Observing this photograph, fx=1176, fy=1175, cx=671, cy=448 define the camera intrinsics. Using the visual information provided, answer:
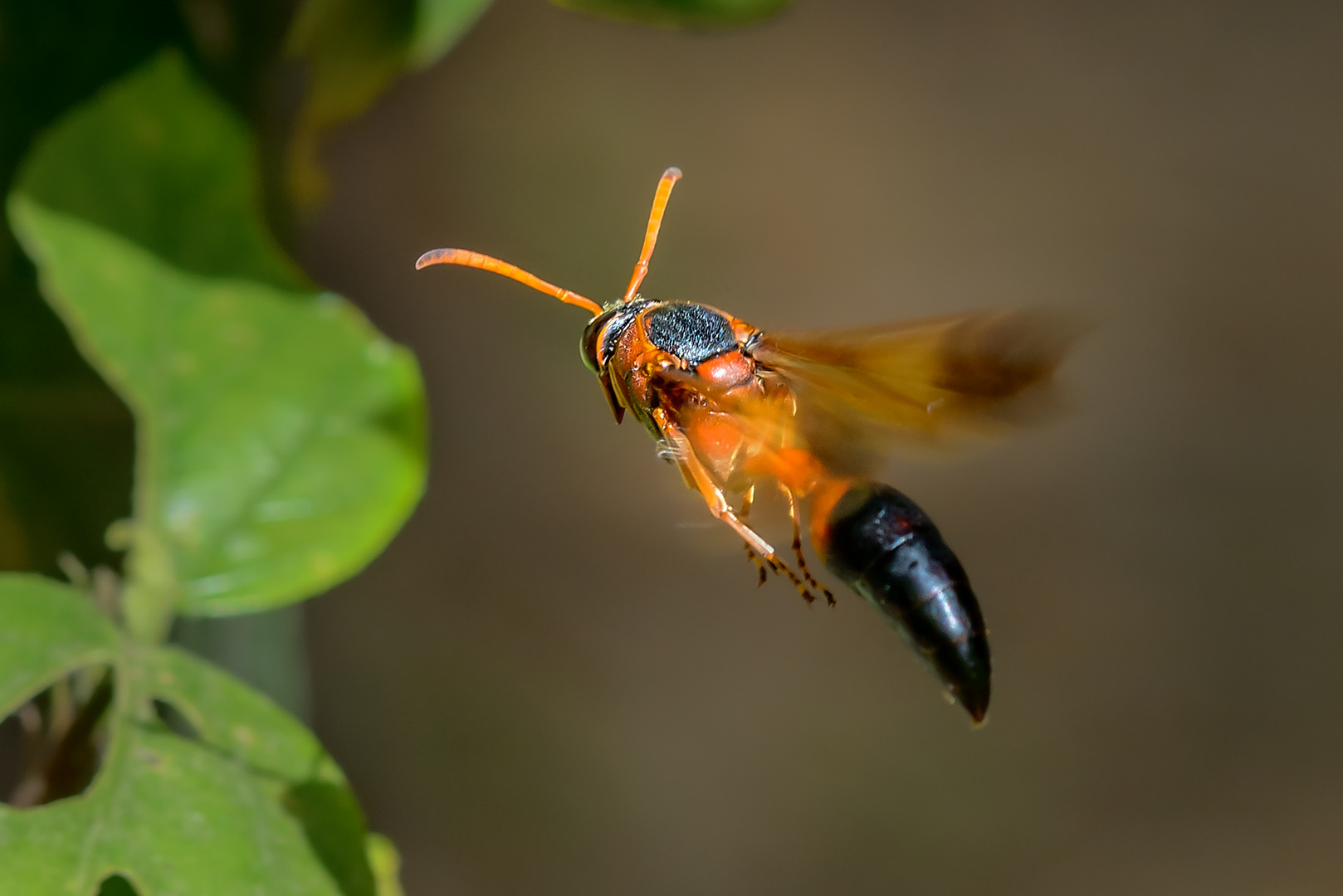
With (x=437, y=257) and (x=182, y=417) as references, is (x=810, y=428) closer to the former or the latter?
(x=437, y=257)

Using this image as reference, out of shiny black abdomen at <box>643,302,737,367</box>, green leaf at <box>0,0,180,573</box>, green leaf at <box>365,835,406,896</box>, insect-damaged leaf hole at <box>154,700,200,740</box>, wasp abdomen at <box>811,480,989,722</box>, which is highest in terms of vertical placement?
green leaf at <box>0,0,180,573</box>

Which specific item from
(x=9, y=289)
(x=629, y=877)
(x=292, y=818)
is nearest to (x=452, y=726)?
(x=629, y=877)

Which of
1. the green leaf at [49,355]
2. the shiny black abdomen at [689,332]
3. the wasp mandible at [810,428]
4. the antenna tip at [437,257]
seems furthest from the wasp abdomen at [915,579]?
the green leaf at [49,355]

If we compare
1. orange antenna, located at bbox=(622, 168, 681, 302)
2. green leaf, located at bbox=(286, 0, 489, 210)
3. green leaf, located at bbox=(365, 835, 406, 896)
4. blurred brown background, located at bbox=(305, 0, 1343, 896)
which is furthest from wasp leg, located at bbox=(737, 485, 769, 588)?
blurred brown background, located at bbox=(305, 0, 1343, 896)

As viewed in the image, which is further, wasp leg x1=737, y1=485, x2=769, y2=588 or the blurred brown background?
the blurred brown background

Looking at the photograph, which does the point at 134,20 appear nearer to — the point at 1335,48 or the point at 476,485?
the point at 476,485

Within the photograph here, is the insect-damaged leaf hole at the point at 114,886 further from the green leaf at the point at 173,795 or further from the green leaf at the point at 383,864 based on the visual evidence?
the green leaf at the point at 383,864

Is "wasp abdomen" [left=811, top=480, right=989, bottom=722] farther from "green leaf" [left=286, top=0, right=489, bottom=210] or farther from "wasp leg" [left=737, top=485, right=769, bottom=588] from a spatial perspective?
"green leaf" [left=286, top=0, right=489, bottom=210]
